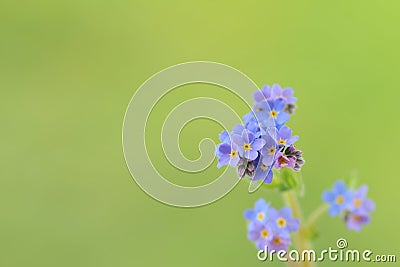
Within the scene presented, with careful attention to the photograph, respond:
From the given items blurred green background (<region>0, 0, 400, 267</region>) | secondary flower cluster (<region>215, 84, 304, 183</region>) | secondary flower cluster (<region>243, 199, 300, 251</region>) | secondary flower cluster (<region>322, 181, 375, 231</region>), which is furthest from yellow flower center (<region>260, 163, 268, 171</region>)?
Result: blurred green background (<region>0, 0, 400, 267</region>)

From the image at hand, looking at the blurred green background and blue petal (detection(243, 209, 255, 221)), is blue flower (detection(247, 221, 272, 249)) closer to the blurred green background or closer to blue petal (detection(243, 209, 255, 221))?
blue petal (detection(243, 209, 255, 221))

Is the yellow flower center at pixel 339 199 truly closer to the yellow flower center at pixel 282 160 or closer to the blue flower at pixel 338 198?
the blue flower at pixel 338 198

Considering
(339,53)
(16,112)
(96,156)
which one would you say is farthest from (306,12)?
(16,112)

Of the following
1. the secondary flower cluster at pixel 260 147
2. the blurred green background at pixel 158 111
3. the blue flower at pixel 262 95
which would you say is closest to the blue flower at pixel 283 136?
the secondary flower cluster at pixel 260 147

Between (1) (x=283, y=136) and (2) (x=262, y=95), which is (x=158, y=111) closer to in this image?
(2) (x=262, y=95)

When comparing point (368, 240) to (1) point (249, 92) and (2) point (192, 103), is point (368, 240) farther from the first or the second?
(1) point (249, 92)

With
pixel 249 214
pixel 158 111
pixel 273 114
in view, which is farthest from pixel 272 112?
pixel 158 111
